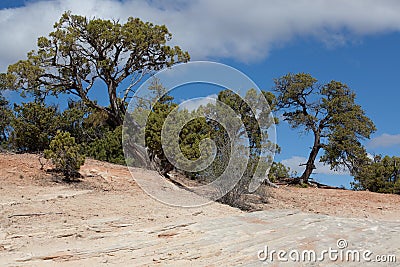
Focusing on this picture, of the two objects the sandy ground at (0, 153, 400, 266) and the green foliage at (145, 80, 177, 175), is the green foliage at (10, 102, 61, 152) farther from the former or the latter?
the green foliage at (145, 80, 177, 175)

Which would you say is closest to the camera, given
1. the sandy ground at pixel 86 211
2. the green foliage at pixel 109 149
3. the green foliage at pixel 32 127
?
the sandy ground at pixel 86 211

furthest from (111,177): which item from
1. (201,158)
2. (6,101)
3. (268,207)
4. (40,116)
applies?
(6,101)

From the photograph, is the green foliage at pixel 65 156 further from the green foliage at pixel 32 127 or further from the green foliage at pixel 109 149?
the green foliage at pixel 32 127

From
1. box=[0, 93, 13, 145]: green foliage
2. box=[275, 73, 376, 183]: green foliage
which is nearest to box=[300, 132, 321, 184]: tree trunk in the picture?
box=[275, 73, 376, 183]: green foliage

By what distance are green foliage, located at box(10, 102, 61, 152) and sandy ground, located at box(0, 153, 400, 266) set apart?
2925 millimetres

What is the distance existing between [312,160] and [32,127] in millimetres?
14901

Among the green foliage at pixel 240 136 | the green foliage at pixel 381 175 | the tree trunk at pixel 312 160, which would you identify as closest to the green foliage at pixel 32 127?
the green foliage at pixel 240 136

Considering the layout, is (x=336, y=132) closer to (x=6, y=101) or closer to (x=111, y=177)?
(x=111, y=177)

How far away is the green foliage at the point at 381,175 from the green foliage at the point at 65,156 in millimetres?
15731

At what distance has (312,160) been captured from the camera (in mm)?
27953

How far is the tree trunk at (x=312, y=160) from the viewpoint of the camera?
27656 millimetres

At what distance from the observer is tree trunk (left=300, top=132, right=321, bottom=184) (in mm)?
27656

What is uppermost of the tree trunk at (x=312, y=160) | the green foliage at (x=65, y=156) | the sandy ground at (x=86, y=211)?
the tree trunk at (x=312, y=160)

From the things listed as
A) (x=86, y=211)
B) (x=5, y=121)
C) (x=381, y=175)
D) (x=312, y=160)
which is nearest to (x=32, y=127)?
(x=5, y=121)
